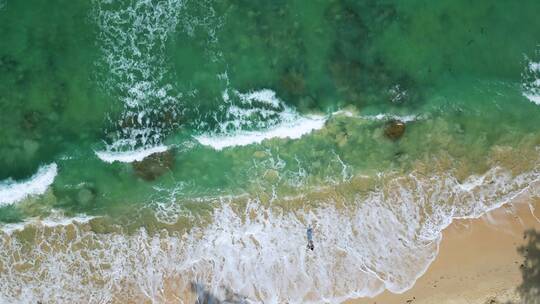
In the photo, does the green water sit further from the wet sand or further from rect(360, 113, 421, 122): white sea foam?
the wet sand

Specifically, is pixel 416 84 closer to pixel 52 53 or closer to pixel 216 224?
pixel 216 224

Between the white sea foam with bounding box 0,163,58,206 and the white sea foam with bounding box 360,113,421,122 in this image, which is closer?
the white sea foam with bounding box 0,163,58,206

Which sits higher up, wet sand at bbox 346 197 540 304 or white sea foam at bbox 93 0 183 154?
white sea foam at bbox 93 0 183 154

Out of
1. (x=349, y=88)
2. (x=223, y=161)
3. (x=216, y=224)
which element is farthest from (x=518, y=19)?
(x=216, y=224)

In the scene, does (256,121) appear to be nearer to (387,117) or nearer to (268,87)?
(268,87)

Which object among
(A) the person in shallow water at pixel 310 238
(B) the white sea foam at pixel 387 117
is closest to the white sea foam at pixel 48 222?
(A) the person in shallow water at pixel 310 238

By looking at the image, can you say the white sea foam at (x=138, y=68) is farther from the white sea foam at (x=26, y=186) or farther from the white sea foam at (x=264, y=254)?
the white sea foam at (x=264, y=254)

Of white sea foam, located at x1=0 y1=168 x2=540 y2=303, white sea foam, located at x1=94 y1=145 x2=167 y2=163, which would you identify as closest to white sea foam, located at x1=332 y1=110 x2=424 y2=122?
white sea foam, located at x1=0 y1=168 x2=540 y2=303
